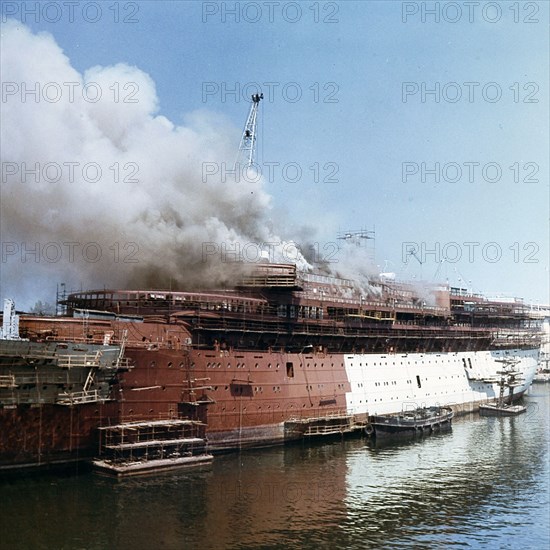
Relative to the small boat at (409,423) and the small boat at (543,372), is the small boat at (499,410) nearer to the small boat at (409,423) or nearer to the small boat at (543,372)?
the small boat at (409,423)

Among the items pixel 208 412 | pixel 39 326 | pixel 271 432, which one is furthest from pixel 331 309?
pixel 39 326

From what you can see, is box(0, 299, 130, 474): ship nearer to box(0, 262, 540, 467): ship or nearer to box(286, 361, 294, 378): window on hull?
box(0, 262, 540, 467): ship

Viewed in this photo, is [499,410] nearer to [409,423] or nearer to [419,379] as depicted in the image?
[419,379]

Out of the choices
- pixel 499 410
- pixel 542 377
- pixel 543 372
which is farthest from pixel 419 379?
pixel 543 372

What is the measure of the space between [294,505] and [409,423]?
69.9 feet

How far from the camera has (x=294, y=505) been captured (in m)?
27.6

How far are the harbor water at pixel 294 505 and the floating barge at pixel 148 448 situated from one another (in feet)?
2.42

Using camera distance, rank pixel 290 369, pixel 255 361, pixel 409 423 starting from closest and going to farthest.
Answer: pixel 255 361 → pixel 290 369 → pixel 409 423

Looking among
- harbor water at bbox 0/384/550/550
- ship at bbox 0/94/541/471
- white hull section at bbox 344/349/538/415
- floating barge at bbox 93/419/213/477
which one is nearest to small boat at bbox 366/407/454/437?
ship at bbox 0/94/541/471

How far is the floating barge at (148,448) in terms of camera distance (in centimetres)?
3098

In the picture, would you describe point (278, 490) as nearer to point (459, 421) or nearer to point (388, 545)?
point (388, 545)

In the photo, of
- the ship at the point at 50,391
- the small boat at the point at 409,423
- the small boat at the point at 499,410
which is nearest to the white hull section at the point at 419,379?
the small boat at the point at 499,410

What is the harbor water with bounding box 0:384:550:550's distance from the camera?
77.5 ft

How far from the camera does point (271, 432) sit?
40781mm
